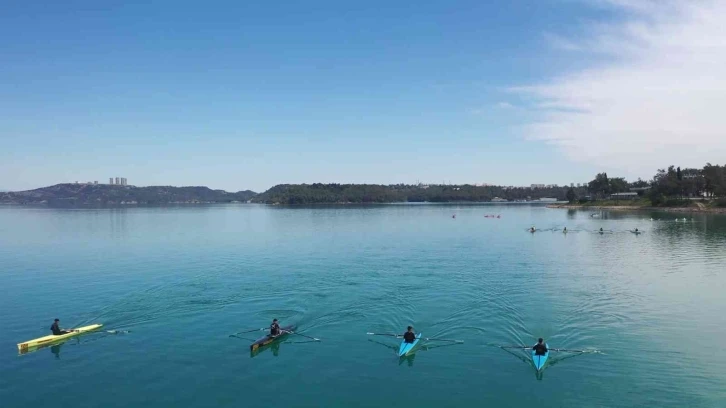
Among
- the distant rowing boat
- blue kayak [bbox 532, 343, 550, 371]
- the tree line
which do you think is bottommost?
blue kayak [bbox 532, 343, 550, 371]

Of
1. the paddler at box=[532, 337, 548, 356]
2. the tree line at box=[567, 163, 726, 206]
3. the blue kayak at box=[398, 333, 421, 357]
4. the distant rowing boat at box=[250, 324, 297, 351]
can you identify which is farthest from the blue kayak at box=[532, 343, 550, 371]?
the tree line at box=[567, 163, 726, 206]

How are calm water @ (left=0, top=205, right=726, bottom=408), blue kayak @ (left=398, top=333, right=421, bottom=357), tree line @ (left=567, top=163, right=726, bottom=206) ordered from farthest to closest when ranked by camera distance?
tree line @ (left=567, top=163, right=726, bottom=206), blue kayak @ (left=398, top=333, right=421, bottom=357), calm water @ (left=0, top=205, right=726, bottom=408)

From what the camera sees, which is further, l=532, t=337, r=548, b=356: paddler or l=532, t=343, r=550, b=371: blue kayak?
l=532, t=337, r=548, b=356: paddler

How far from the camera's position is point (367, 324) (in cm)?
3266

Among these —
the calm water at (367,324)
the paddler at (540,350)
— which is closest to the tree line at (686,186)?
the calm water at (367,324)

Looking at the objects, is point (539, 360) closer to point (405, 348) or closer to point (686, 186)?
point (405, 348)

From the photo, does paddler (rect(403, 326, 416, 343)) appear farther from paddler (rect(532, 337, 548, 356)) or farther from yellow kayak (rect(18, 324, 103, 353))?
yellow kayak (rect(18, 324, 103, 353))

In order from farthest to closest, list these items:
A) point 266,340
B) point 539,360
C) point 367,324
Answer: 1. point 367,324
2. point 266,340
3. point 539,360

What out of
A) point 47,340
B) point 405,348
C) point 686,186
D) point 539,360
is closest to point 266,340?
point 405,348

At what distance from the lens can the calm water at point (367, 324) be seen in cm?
2253

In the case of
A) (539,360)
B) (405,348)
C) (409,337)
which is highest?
(409,337)

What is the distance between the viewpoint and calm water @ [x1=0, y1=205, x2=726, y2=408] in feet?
73.9

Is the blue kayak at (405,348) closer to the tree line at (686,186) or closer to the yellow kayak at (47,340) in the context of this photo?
the yellow kayak at (47,340)

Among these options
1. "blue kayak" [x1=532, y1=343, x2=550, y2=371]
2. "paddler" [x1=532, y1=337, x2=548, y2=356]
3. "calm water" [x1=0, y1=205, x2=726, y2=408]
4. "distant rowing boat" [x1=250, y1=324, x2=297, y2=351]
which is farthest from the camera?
"distant rowing boat" [x1=250, y1=324, x2=297, y2=351]
